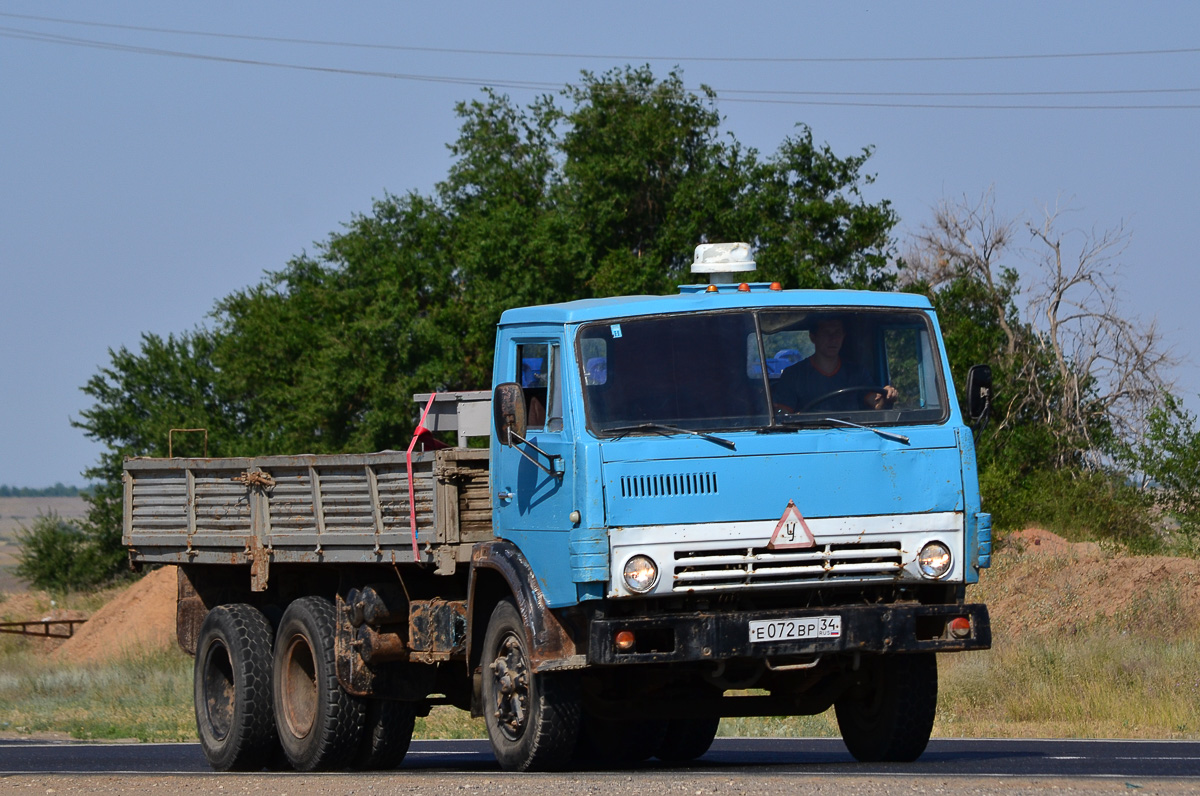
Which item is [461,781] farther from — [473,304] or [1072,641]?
[473,304]

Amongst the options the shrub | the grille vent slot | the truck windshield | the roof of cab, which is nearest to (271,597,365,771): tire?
the roof of cab

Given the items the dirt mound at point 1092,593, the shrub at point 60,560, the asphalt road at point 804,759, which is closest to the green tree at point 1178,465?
the dirt mound at point 1092,593

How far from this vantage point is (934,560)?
27.2 ft

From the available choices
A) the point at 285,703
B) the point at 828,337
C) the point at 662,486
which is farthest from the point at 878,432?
the point at 285,703

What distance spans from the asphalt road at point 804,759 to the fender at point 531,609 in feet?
4.48

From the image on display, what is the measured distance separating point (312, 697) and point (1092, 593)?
15.8 m

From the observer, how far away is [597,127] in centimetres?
4425

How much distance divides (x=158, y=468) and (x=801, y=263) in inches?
1061

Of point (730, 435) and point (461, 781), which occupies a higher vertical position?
point (730, 435)

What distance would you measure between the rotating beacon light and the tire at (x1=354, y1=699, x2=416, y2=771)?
380 cm

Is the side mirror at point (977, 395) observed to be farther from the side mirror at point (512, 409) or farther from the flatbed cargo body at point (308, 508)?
the flatbed cargo body at point (308, 508)

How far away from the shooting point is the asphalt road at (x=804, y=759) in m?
8.98

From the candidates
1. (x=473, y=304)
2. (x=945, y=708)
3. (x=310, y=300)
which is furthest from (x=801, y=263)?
(x=945, y=708)

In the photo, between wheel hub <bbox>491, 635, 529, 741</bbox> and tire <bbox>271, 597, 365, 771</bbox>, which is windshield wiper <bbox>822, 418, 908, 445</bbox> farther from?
tire <bbox>271, 597, 365, 771</bbox>
